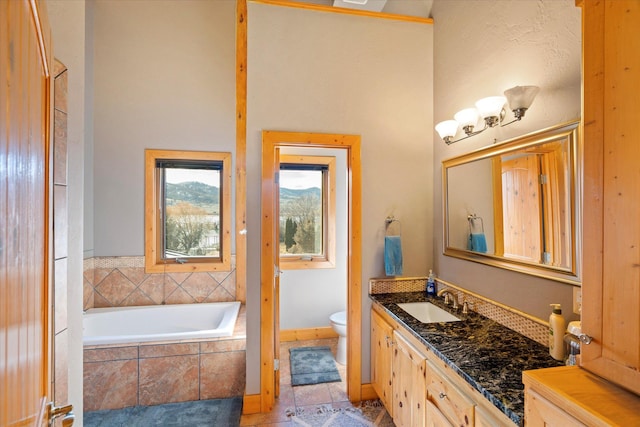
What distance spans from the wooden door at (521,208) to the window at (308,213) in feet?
6.97

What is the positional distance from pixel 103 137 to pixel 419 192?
129 inches

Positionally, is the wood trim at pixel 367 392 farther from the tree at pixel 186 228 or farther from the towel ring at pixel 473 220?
the tree at pixel 186 228

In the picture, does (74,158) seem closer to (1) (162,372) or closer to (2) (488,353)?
(2) (488,353)

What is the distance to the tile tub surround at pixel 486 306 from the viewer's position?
148 centimetres

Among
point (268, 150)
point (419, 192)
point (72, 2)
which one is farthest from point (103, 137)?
point (419, 192)

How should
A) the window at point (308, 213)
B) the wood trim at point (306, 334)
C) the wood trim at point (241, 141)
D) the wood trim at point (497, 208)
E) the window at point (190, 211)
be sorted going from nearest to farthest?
the wood trim at point (497, 208) → the wood trim at point (241, 141) → the window at point (190, 211) → the wood trim at point (306, 334) → the window at point (308, 213)

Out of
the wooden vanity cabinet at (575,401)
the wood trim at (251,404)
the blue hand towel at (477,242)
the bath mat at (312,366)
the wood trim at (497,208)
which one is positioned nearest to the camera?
the wooden vanity cabinet at (575,401)

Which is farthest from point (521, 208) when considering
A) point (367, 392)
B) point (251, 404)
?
point (251, 404)

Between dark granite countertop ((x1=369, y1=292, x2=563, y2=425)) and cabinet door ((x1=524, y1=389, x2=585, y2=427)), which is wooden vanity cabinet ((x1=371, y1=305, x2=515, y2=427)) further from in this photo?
cabinet door ((x1=524, y1=389, x2=585, y2=427))

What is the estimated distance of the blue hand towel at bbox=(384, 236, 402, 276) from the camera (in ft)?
7.55

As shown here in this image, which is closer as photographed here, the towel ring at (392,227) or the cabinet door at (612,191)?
the cabinet door at (612,191)

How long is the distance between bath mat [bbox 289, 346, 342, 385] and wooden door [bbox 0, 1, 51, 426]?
228 cm

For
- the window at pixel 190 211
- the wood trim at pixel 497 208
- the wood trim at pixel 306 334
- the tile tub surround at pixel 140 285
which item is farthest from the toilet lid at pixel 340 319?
the wood trim at pixel 497 208

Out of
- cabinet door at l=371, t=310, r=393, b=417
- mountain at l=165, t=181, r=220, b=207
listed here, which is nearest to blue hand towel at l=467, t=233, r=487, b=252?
cabinet door at l=371, t=310, r=393, b=417
